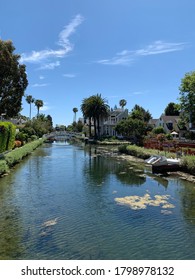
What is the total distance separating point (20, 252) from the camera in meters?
11.6

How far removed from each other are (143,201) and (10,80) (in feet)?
77.0

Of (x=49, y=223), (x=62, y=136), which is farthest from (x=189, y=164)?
(x=62, y=136)

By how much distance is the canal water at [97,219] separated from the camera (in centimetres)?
1188

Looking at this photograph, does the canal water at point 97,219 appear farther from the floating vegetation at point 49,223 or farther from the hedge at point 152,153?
the hedge at point 152,153

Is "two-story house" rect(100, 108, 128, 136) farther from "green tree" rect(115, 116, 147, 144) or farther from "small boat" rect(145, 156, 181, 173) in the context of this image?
"small boat" rect(145, 156, 181, 173)

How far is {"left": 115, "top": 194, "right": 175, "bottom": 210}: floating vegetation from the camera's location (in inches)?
720

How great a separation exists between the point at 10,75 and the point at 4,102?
337cm

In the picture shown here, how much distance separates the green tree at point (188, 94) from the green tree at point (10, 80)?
23.7 meters

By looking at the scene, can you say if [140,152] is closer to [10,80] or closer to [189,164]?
[189,164]

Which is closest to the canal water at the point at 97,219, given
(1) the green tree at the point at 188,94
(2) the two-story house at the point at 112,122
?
(1) the green tree at the point at 188,94

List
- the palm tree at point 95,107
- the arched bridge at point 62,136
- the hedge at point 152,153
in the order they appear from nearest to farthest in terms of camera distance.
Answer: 1. the hedge at point 152,153
2. the palm tree at point 95,107
3. the arched bridge at point 62,136

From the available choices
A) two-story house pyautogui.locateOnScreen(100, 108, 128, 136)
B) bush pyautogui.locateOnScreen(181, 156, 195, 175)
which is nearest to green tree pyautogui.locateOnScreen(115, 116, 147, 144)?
bush pyautogui.locateOnScreen(181, 156, 195, 175)

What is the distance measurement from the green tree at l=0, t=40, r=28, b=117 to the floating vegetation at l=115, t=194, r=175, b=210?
21.6 metres

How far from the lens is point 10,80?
35062 millimetres
